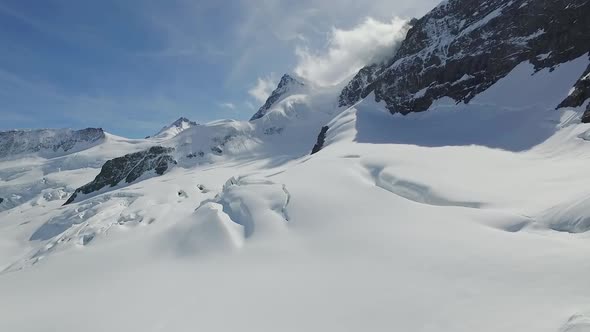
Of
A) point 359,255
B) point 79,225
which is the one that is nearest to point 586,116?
point 359,255

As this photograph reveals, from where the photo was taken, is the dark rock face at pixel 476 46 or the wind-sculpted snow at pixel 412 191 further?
the dark rock face at pixel 476 46

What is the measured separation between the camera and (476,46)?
7125 centimetres

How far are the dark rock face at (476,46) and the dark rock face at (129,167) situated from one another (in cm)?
8691

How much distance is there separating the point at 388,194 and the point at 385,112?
60020 millimetres

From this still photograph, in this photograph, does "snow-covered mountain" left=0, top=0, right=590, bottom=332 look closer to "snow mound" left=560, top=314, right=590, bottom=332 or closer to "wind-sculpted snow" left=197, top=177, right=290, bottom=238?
"snow mound" left=560, top=314, right=590, bottom=332

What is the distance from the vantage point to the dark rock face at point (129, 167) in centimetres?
13100

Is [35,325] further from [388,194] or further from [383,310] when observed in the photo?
[388,194]

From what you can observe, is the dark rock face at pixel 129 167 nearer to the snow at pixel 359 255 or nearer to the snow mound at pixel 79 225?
the snow mound at pixel 79 225

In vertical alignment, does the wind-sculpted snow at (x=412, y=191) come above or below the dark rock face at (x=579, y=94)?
below

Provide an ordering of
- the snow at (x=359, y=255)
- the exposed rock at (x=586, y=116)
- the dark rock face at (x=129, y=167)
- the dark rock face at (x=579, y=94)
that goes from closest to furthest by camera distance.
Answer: the snow at (x=359, y=255), the exposed rock at (x=586, y=116), the dark rock face at (x=579, y=94), the dark rock face at (x=129, y=167)

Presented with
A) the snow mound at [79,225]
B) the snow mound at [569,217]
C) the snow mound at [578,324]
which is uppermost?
the snow mound at [578,324]

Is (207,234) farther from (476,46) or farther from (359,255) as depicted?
(476,46)

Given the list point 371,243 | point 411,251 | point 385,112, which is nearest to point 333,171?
point 371,243

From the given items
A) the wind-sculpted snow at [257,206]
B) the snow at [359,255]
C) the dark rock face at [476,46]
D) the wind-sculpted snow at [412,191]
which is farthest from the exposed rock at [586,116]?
the wind-sculpted snow at [257,206]
